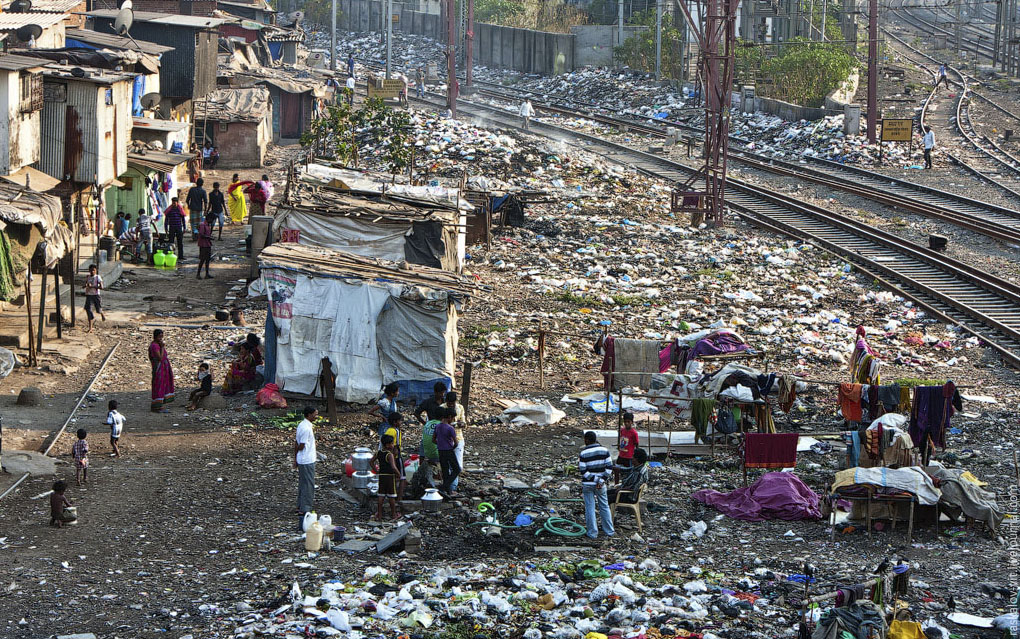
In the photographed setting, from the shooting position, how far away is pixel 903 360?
1636 cm

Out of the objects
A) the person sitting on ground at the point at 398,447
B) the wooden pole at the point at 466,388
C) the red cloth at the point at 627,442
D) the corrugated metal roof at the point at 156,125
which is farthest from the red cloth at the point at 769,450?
the corrugated metal roof at the point at 156,125

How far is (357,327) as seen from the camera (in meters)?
13.5

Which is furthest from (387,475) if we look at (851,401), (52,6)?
(52,6)

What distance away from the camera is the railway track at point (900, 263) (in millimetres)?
18328

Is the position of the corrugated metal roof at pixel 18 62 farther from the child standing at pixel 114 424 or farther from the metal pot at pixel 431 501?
the metal pot at pixel 431 501

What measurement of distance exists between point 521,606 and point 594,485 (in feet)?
5.60

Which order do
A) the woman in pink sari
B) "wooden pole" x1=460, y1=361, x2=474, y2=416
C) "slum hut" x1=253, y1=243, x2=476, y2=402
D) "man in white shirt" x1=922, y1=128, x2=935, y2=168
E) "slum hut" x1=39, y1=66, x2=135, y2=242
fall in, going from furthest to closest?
"man in white shirt" x1=922, y1=128, x2=935, y2=168 → "slum hut" x1=39, y1=66, x2=135, y2=242 → "slum hut" x1=253, y1=243, x2=476, y2=402 → "wooden pole" x1=460, y1=361, x2=474, y2=416 → the woman in pink sari

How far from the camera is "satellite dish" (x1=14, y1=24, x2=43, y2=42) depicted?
20.8 m

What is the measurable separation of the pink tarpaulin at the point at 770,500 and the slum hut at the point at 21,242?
850cm

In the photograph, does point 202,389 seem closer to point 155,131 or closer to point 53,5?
point 155,131

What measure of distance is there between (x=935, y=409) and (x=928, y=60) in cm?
4582

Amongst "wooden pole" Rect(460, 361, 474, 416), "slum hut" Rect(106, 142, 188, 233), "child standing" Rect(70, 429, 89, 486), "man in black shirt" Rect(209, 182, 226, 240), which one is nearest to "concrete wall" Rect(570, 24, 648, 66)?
"slum hut" Rect(106, 142, 188, 233)

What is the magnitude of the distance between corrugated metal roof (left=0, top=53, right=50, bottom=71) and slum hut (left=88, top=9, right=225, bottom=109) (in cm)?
1027

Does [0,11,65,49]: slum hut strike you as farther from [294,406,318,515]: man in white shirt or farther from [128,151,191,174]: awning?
[294,406,318,515]: man in white shirt
